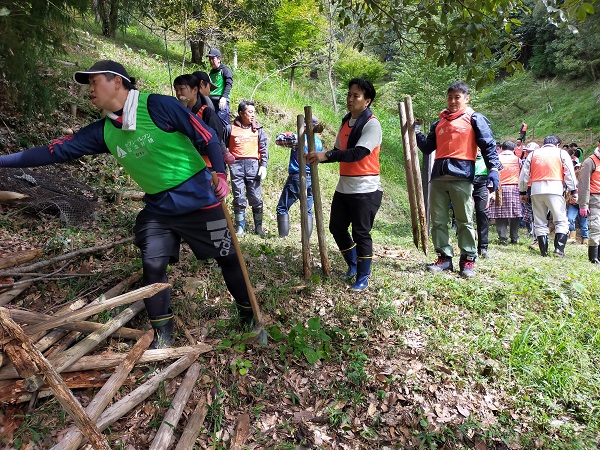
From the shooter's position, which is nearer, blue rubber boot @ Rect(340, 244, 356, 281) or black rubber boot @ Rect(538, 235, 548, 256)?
blue rubber boot @ Rect(340, 244, 356, 281)

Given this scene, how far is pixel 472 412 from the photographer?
3.28 metres

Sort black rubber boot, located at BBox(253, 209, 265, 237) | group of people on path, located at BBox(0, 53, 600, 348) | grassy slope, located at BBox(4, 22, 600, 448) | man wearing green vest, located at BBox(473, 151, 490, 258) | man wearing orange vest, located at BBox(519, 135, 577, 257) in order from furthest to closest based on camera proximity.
Result: man wearing orange vest, located at BBox(519, 135, 577, 257), black rubber boot, located at BBox(253, 209, 265, 237), man wearing green vest, located at BBox(473, 151, 490, 258), grassy slope, located at BBox(4, 22, 600, 448), group of people on path, located at BBox(0, 53, 600, 348)

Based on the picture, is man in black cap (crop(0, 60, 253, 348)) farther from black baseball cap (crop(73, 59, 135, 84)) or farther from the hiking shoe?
the hiking shoe

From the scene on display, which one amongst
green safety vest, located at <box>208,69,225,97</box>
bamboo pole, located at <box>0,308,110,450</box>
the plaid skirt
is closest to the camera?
bamboo pole, located at <box>0,308,110,450</box>

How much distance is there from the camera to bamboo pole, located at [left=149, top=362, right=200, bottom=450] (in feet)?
8.42

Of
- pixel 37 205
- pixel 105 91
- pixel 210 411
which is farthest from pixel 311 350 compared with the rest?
pixel 37 205

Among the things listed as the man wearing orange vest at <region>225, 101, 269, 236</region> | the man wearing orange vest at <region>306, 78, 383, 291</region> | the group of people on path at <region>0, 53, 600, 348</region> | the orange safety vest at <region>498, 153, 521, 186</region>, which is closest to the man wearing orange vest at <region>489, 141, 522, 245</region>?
the orange safety vest at <region>498, 153, 521, 186</region>

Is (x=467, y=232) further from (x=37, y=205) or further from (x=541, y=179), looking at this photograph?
(x=37, y=205)

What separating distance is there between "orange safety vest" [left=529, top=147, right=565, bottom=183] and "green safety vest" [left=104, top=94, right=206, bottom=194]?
705 centimetres

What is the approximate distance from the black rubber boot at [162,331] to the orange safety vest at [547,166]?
289 inches

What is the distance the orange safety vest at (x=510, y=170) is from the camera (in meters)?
9.17

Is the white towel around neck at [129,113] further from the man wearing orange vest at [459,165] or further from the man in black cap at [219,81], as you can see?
the man in black cap at [219,81]

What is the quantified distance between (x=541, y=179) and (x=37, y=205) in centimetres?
824

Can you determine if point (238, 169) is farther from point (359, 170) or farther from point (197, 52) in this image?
point (197, 52)
